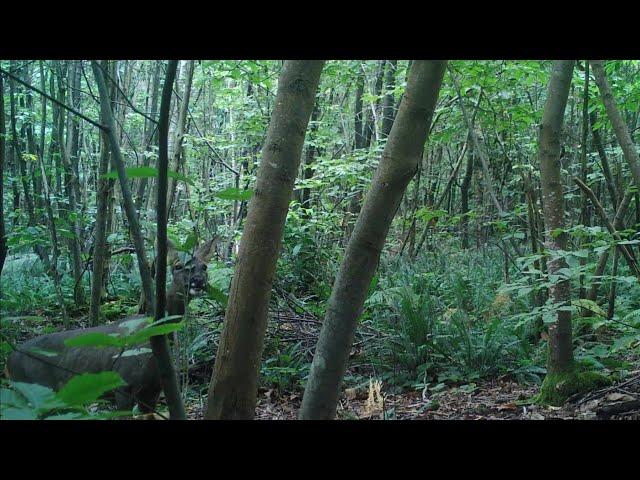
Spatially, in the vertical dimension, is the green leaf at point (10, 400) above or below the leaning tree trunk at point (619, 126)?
below

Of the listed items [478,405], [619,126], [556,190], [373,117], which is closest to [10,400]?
[478,405]

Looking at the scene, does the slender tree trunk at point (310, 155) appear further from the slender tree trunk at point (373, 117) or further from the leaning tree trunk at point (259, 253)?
the leaning tree trunk at point (259, 253)

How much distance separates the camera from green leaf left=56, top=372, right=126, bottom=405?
96cm

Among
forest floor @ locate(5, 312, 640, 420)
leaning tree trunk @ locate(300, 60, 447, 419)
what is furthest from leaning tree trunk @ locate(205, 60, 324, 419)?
forest floor @ locate(5, 312, 640, 420)

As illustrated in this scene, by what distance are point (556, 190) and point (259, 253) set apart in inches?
103

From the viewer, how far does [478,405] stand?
4.12 metres

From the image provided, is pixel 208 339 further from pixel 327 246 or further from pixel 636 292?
pixel 636 292

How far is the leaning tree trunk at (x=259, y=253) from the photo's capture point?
212 cm

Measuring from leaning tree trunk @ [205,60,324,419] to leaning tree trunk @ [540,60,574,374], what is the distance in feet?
7.54

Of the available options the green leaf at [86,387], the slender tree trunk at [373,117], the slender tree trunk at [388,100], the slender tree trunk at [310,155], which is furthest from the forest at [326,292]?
the slender tree trunk at [373,117]

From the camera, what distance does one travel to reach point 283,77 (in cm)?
236

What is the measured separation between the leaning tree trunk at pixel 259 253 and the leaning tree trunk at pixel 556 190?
230cm
